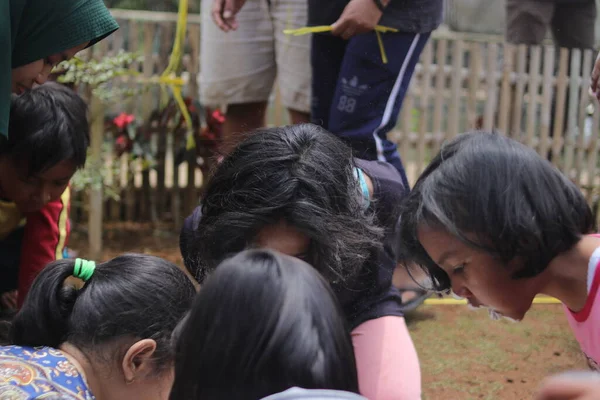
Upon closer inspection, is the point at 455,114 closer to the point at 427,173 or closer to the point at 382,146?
the point at 382,146

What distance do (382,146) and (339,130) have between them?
17 cm

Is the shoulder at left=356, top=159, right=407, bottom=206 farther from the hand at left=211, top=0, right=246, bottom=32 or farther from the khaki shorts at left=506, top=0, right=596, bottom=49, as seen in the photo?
Result: the khaki shorts at left=506, top=0, right=596, bottom=49

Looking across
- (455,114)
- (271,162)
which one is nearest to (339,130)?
(271,162)

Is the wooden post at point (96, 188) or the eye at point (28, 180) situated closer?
the eye at point (28, 180)

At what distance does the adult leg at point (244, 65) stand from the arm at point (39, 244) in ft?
3.10

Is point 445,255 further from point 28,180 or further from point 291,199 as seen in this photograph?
point 28,180

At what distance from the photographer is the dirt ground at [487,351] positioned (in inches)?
116

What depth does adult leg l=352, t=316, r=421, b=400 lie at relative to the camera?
2.25 meters

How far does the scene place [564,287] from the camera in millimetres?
1904

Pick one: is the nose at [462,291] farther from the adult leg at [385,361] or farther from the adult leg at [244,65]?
the adult leg at [244,65]

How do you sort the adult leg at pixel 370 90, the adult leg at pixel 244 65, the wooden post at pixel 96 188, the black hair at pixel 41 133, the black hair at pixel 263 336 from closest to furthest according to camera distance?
the black hair at pixel 263 336 < the black hair at pixel 41 133 < the adult leg at pixel 370 90 < the adult leg at pixel 244 65 < the wooden post at pixel 96 188

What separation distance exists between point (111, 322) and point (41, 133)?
967 mm

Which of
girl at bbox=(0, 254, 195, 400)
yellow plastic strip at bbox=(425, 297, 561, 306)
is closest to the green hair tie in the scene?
girl at bbox=(0, 254, 195, 400)

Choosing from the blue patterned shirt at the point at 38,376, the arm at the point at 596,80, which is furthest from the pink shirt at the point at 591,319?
the blue patterned shirt at the point at 38,376
